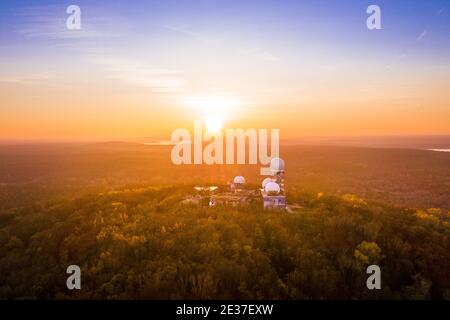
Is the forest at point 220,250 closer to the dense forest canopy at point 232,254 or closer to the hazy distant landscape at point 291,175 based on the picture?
the dense forest canopy at point 232,254

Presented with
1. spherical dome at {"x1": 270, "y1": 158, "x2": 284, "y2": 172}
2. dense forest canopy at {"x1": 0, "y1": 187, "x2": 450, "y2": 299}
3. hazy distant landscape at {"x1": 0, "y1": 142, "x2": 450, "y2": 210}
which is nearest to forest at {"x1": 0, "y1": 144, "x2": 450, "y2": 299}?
dense forest canopy at {"x1": 0, "y1": 187, "x2": 450, "y2": 299}

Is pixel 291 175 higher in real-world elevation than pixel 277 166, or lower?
lower

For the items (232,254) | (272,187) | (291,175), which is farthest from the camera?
(291,175)

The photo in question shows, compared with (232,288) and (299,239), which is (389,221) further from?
(232,288)

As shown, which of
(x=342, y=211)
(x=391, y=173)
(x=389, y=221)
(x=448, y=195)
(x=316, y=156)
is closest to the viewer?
(x=389, y=221)

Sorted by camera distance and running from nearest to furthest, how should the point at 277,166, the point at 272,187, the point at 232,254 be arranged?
the point at 232,254 < the point at 272,187 < the point at 277,166

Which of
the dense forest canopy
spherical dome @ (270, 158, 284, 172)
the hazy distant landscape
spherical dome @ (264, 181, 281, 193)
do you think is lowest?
the hazy distant landscape

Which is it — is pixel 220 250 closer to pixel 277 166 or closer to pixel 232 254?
pixel 232 254

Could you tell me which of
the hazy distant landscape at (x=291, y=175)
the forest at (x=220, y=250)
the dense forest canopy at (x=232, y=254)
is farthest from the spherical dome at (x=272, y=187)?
the hazy distant landscape at (x=291, y=175)

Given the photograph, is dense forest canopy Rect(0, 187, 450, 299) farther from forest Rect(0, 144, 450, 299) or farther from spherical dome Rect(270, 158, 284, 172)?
spherical dome Rect(270, 158, 284, 172)

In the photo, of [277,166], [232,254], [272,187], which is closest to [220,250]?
[232,254]
